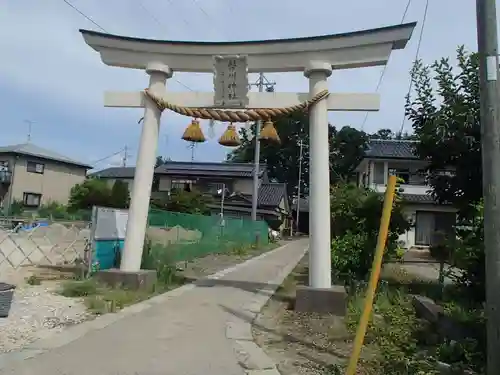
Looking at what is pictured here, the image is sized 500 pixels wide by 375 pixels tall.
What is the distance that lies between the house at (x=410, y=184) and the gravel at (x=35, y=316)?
18.5 m

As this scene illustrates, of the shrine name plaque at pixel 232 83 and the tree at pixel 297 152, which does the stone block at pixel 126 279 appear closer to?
the shrine name plaque at pixel 232 83

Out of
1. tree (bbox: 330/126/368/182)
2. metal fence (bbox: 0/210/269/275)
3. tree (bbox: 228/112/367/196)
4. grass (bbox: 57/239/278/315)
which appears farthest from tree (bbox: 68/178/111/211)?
tree (bbox: 330/126/368/182)

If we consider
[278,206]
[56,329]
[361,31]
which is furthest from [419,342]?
[278,206]

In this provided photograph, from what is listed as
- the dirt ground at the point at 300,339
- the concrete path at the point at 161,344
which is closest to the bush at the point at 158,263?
the concrete path at the point at 161,344

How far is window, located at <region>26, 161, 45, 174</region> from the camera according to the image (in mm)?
39594

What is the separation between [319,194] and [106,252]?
5.37m

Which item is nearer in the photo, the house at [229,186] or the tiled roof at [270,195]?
the house at [229,186]

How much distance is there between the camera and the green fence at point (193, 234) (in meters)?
14.2

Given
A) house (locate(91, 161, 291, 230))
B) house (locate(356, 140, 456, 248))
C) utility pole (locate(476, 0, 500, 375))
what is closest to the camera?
utility pole (locate(476, 0, 500, 375))

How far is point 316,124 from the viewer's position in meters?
9.08

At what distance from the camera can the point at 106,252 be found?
11.3m

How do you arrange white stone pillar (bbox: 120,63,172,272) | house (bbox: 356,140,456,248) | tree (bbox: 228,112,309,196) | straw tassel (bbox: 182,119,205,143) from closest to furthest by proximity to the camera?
white stone pillar (bbox: 120,63,172,272)
straw tassel (bbox: 182,119,205,143)
house (bbox: 356,140,456,248)
tree (bbox: 228,112,309,196)

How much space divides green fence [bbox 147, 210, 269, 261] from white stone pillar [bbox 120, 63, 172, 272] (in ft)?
8.47

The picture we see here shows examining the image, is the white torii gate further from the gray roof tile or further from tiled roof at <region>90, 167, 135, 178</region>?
tiled roof at <region>90, 167, 135, 178</region>
